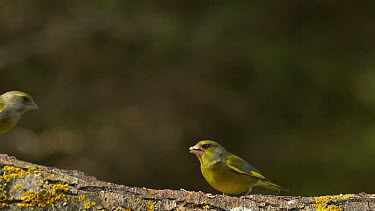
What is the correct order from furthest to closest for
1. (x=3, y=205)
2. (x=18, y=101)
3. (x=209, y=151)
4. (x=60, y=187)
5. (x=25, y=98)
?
Answer: (x=25, y=98), (x=18, y=101), (x=209, y=151), (x=60, y=187), (x=3, y=205)

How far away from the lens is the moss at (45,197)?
3.73 metres

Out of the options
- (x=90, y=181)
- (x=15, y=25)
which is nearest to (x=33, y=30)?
(x=15, y=25)

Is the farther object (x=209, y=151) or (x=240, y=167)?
(x=209, y=151)

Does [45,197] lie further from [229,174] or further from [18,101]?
[18,101]

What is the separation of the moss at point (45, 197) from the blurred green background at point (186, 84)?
642 cm

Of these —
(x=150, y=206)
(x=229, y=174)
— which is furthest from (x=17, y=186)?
(x=229, y=174)

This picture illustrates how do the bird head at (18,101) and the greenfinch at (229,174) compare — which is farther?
the bird head at (18,101)

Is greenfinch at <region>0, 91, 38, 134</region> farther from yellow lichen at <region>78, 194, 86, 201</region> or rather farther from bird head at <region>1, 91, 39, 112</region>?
yellow lichen at <region>78, 194, 86, 201</region>

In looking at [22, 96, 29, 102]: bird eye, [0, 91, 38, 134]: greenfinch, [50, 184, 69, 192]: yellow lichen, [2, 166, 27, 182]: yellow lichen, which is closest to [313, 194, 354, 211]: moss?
[50, 184, 69, 192]: yellow lichen

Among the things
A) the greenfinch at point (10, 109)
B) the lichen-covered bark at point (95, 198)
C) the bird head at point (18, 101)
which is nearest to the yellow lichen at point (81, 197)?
the lichen-covered bark at point (95, 198)

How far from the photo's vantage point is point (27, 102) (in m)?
5.94

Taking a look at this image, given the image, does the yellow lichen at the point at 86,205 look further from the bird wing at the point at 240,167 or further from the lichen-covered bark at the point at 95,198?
the bird wing at the point at 240,167

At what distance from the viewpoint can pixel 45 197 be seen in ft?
12.4

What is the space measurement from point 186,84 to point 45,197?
24.6 ft
